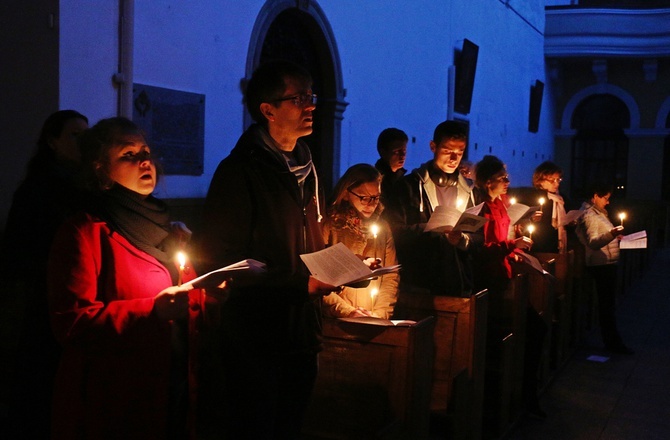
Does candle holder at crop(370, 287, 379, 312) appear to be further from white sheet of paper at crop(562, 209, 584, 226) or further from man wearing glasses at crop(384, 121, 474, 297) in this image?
white sheet of paper at crop(562, 209, 584, 226)

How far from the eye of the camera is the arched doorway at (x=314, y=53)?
6469 mm

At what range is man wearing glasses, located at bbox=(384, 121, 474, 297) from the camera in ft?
12.8

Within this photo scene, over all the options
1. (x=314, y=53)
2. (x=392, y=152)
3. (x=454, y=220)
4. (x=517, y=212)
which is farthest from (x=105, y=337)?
(x=314, y=53)

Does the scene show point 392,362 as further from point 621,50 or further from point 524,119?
point 621,50

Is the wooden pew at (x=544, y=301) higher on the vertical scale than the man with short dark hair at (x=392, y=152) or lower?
lower

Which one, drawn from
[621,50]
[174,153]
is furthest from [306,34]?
[621,50]

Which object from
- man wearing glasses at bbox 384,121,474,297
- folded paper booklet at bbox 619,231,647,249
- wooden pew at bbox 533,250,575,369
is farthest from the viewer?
folded paper booklet at bbox 619,231,647,249

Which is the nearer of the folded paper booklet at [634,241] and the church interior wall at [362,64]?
the church interior wall at [362,64]

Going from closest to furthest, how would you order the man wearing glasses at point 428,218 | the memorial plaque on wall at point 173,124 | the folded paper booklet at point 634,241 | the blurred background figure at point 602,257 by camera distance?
the man wearing glasses at point 428,218
the memorial plaque on wall at point 173,124
the folded paper booklet at point 634,241
the blurred background figure at point 602,257

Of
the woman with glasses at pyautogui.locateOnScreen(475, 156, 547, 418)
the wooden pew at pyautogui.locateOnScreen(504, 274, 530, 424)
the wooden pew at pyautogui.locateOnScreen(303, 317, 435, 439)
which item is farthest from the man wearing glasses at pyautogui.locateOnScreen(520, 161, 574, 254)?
the wooden pew at pyautogui.locateOnScreen(303, 317, 435, 439)

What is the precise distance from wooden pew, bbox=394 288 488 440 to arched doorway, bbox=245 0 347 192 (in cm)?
275

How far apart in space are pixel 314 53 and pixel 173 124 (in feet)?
8.38

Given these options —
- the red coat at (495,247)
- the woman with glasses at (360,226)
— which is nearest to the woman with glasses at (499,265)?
the red coat at (495,247)

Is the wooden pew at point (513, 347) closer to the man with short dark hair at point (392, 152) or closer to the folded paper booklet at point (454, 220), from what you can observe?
the folded paper booklet at point (454, 220)
